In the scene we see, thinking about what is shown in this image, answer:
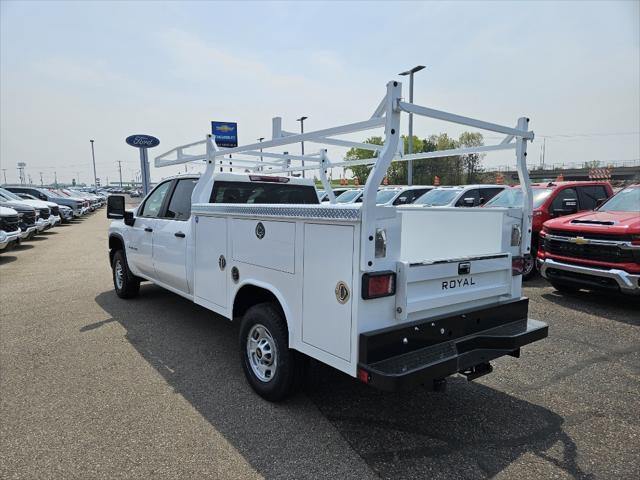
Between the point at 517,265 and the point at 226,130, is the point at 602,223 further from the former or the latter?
the point at 226,130

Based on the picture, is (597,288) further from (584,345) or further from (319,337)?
(319,337)

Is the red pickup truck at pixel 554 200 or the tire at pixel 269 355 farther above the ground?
the red pickup truck at pixel 554 200

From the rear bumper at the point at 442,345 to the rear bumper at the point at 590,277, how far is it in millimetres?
3205

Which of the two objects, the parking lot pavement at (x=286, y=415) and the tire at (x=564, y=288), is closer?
the parking lot pavement at (x=286, y=415)

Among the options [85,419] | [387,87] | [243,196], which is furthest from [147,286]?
[387,87]

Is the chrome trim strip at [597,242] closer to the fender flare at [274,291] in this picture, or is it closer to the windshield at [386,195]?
the fender flare at [274,291]

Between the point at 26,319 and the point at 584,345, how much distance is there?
705 centimetres

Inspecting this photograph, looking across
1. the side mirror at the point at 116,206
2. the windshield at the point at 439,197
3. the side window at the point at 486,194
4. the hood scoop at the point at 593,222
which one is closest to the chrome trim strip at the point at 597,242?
the hood scoop at the point at 593,222

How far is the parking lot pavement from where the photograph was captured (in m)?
2.76

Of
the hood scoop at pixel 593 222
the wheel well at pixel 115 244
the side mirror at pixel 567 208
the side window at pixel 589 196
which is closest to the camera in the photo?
the hood scoop at pixel 593 222

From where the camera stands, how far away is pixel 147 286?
7953 millimetres

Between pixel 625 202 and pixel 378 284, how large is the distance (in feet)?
21.7

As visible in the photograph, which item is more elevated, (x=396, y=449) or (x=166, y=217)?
(x=166, y=217)

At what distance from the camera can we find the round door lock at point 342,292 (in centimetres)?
A: 270
